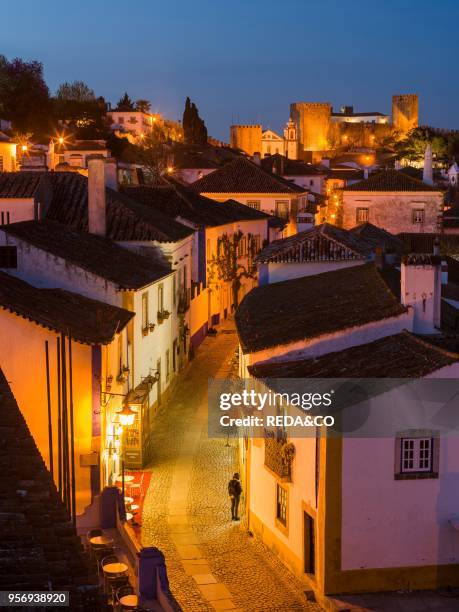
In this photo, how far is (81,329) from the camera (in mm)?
21719

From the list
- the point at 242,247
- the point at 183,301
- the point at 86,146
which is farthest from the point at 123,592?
the point at 86,146

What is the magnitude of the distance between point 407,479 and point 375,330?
11.5 feet

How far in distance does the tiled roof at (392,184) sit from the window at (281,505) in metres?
39.5

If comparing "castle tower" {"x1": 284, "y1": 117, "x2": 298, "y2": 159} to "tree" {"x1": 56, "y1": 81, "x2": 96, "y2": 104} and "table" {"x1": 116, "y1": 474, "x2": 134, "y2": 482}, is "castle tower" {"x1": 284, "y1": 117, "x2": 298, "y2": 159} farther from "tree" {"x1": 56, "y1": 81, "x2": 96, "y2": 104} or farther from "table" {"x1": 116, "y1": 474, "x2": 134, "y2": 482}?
"table" {"x1": 116, "y1": 474, "x2": 134, "y2": 482}

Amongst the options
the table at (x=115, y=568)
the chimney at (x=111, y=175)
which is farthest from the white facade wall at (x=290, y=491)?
the chimney at (x=111, y=175)

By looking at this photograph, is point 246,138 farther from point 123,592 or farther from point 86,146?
point 123,592

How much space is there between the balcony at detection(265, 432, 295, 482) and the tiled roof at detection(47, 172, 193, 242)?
12.8 meters

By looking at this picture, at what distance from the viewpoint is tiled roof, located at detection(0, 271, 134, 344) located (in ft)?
67.9

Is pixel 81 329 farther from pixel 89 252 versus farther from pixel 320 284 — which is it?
pixel 320 284

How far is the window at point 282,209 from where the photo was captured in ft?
196

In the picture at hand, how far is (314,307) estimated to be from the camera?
23438 millimetres

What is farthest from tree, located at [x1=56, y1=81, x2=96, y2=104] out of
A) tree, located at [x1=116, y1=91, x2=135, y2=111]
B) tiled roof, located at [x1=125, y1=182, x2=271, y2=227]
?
tiled roof, located at [x1=125, y1=182, x2=271, y2=227]

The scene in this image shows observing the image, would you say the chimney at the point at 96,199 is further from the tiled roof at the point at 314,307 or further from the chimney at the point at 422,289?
the chimney at the point at 422,289

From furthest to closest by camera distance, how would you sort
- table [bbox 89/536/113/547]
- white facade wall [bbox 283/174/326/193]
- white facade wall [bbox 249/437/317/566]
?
white facade wall [bbox 283/174/326/193] → white facade wall [bbox 249/437/317/566] → table [bbox 89/536/113/547]
